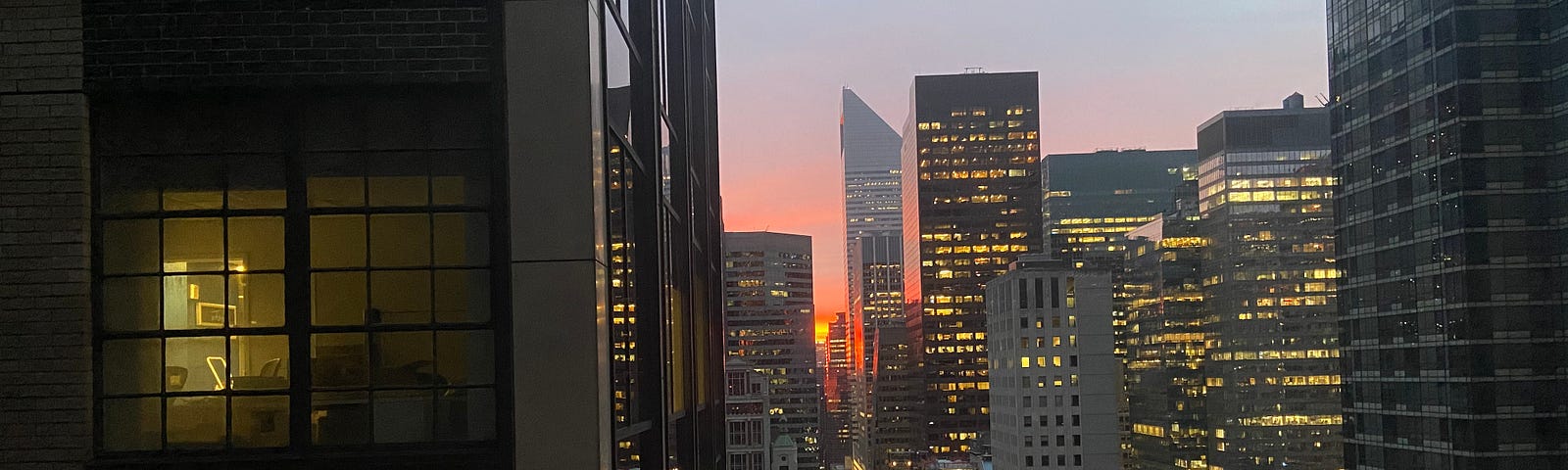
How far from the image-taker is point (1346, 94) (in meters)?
50.5

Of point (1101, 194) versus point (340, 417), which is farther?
point (1101, 194)

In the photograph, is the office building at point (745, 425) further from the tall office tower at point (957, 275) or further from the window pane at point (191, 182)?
the tall office tower at point (957, 275)

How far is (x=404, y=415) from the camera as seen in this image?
21.4 feet

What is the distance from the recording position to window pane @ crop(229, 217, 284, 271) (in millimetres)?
6570

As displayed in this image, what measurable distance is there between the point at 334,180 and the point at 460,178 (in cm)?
65

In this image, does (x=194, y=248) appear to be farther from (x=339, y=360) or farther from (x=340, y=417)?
(x=340, y=417)

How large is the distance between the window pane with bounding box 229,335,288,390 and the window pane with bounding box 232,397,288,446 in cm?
7

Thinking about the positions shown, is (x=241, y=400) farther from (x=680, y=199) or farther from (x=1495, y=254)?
(x=1495, y=254)

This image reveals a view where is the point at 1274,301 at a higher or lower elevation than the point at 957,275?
lower

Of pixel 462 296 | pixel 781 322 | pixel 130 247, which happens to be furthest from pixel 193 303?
pixel 781 322

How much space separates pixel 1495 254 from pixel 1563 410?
197 inches

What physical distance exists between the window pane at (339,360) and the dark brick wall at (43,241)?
116cm

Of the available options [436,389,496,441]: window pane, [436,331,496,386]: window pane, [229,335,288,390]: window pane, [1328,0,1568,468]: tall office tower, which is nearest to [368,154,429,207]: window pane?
[436,331,496,386]: window pane

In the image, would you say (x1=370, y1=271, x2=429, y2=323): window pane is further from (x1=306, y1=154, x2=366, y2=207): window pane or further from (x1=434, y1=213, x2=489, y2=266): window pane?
(x1=306, y1=154, x2=366, y2=207): window pane
